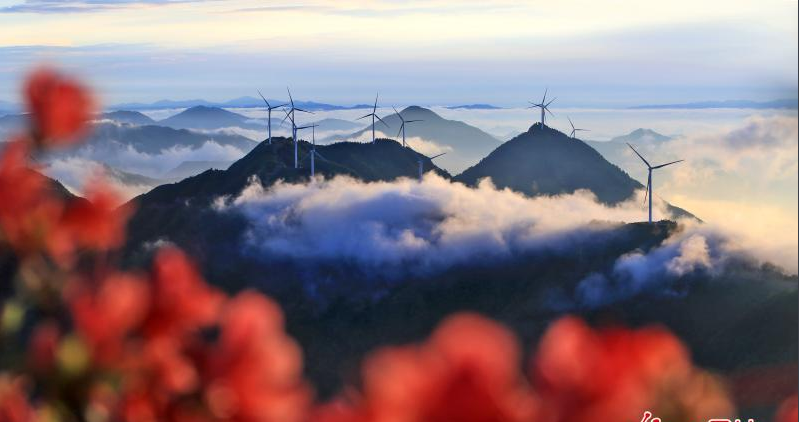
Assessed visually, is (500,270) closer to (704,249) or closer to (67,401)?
(704,249)

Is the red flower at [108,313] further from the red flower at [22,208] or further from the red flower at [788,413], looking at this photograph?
the red flower at [788,413]

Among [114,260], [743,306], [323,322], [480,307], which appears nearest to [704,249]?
[743,306]

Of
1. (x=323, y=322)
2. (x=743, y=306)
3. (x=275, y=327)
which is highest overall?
(x=275, y=327)

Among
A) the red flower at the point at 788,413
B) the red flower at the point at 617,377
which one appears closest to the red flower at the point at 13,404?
the red flower at the point at 617,377

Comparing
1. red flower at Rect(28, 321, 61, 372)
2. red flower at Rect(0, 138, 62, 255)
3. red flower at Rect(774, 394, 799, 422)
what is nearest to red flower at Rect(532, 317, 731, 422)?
red flower at Rect(774, 394, 799, 422)

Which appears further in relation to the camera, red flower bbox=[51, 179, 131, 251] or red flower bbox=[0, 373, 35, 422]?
red flower bbox=[51, 179, 131, 251]

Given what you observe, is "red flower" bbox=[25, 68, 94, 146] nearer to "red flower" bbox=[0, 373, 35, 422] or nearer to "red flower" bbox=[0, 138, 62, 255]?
"red flower" bbox=[0, 138, 62, 255]

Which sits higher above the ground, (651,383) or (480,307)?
(651,383)
